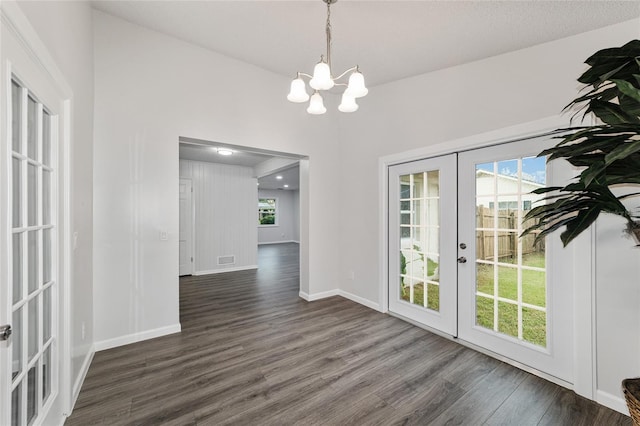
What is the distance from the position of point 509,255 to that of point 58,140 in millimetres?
3632

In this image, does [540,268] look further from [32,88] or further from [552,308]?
[32,88]

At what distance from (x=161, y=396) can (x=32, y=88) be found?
2.10 metres

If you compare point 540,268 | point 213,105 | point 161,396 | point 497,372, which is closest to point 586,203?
point 540,268

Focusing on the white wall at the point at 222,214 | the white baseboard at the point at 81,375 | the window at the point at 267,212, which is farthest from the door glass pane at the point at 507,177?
the window at the point at 267,212

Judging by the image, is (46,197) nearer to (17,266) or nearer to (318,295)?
(17,266)

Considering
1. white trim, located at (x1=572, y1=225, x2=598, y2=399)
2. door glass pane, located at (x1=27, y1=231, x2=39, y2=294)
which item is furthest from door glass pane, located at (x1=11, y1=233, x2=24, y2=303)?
white trim, located at (x1=572, y1=225, x2=598, y2=399)

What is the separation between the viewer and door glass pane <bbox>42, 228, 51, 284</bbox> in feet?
4.83

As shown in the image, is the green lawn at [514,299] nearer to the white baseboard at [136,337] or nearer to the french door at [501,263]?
the french door at [501,263]

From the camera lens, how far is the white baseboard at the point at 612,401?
1782mm

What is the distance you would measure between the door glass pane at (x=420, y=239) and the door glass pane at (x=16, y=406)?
3.29 meters

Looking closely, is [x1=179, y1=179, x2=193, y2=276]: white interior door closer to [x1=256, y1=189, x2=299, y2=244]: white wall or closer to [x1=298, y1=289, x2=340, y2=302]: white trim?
[x1=298, y1=289, x2=340, y2=302]: white trim

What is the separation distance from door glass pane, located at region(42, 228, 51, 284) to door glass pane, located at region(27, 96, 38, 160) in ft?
1.47

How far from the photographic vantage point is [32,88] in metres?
1.26

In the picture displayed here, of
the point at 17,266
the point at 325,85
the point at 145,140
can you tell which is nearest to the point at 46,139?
the point at 17,266
